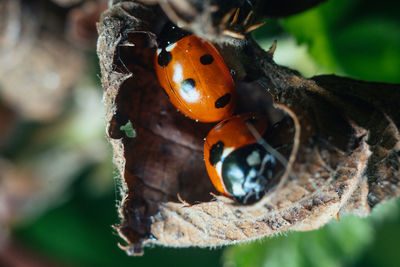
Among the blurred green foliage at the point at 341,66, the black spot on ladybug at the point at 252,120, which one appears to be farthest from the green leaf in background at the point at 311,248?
the black spot on ladybug at the point at 252,120

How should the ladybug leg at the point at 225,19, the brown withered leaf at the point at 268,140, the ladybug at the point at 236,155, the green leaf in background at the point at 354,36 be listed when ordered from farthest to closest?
the green leaf in background at the point at 354,36, the ladybug at the point at 236,155, the brown withered leaf at the point at 268,140, the ladybug leg at the point at 225,19

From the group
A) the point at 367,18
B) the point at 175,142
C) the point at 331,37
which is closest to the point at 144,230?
the point at 175,142

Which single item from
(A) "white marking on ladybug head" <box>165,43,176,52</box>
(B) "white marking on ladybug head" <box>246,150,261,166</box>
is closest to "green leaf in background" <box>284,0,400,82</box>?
(A) "white marking on ladybug head" <box>165,43,176,52</box>

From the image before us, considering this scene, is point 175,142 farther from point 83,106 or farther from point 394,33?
point 83,106

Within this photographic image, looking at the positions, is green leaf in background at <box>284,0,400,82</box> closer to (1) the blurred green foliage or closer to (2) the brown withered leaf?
(1) the blurred green foliage

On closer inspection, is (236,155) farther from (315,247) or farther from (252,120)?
(315,247)

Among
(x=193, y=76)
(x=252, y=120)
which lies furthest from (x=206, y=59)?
(x=252, y=120)

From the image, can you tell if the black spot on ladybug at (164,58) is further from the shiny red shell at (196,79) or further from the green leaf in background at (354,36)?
the green leaf in background at (354,36)

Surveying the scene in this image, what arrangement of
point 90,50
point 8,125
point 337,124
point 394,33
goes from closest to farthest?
point 337,124, point 394,33, point 90,50, point 8,125
